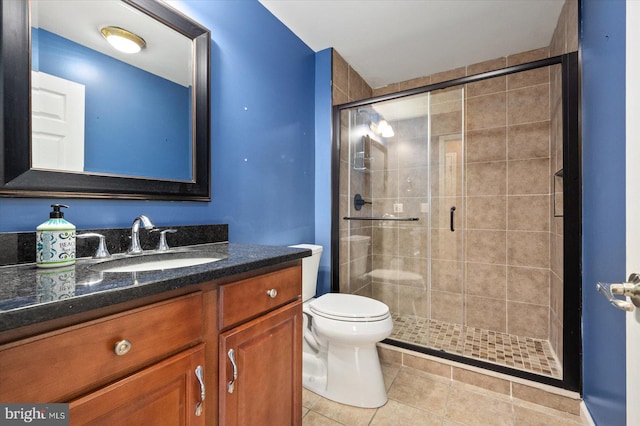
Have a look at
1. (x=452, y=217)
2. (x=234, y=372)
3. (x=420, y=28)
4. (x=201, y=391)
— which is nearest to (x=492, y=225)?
(x=452, y=217)

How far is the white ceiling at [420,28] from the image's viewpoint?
6.08 feet

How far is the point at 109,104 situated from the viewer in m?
1.12

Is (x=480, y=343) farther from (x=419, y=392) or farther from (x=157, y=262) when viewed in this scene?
(x=157, y=262)

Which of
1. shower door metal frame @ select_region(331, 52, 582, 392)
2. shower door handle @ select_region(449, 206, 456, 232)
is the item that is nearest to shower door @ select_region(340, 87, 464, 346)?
shower door handle @ select_region(449, 206, 456, 232)

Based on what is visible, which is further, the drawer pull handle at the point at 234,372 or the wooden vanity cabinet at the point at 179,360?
the drawer pull handle at the point at 234,372

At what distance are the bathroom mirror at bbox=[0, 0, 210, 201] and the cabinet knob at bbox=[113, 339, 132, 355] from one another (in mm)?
660

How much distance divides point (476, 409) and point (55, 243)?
80.4 inches

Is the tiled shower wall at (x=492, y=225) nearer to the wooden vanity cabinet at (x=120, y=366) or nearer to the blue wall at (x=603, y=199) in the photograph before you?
the blue wall at (x=603, y=199)

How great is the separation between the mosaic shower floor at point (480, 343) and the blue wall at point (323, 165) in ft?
2.29

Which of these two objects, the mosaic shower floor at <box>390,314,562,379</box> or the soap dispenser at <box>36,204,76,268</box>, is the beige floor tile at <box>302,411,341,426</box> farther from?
the soap dispenser at <box>36,204,76,268</box>

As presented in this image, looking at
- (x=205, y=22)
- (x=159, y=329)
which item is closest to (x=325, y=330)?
(x=159, y=329)

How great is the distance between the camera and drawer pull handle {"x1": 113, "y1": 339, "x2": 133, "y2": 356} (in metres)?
0.61

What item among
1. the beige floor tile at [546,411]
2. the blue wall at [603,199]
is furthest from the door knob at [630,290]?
the beige floor tile at [546,411]

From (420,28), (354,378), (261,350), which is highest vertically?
(420,28)
